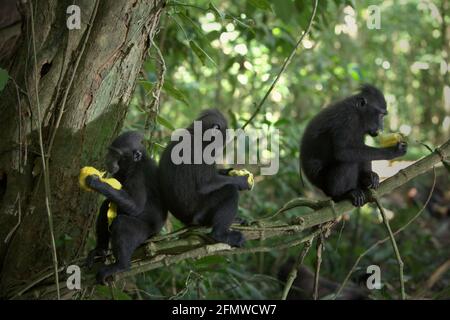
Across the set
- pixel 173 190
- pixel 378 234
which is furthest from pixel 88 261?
pixel 378 234

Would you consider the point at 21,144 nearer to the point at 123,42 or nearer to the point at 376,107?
the point at 123,42

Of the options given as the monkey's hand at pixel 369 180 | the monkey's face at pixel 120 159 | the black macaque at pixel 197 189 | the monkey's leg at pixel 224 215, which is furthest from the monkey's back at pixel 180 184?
the monkey's hand at pixel 369 180

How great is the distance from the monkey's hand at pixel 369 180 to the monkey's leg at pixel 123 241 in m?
2.11

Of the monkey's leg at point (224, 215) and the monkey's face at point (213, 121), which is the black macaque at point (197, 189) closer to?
the monkey's leg at point (224, 215)

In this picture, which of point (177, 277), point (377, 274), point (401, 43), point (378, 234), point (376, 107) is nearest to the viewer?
point (377, 274)

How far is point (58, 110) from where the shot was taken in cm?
352

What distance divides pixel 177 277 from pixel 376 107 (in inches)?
106

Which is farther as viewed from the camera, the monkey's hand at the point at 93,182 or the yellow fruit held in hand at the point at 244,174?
the yellow fruit held in hand at the point at 244,174

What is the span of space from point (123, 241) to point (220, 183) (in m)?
0.83

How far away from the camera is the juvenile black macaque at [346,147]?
461 cm

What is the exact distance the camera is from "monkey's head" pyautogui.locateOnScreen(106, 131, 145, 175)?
11.5 ft

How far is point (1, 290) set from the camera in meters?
3.55
